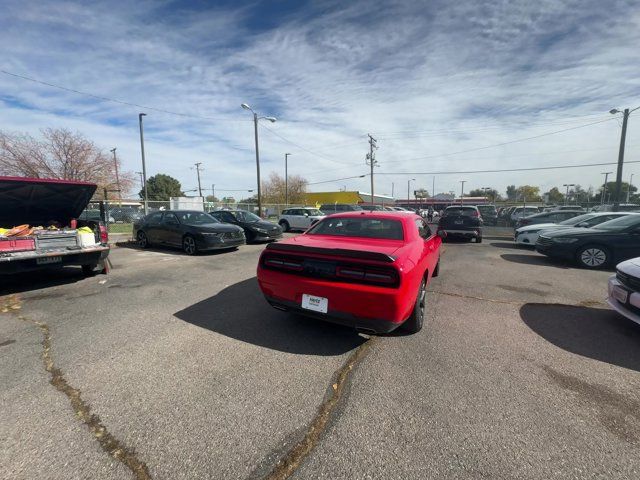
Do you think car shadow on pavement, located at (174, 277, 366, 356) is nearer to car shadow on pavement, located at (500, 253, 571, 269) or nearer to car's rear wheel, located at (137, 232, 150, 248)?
car shadow on pavement, located at (500, 253, 571, 269)

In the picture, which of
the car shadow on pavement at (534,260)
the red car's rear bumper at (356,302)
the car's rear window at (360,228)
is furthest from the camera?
the car shadow on pavement at (534,260)

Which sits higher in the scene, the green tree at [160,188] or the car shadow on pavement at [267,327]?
the green tree at [160,188]

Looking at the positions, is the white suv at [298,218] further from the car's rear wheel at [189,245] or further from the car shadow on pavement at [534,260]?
the car shadow on pavement at [534,260]

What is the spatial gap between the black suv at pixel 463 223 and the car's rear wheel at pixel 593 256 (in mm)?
4913

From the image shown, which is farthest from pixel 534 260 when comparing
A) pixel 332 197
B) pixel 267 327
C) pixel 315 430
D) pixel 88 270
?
pixel 332 197

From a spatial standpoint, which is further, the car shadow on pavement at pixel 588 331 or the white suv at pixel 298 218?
the white suv at pixel 298 218

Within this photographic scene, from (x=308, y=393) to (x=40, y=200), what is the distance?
6.53m

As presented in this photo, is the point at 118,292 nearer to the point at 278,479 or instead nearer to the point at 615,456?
the point at 278,479

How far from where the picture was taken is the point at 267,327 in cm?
368

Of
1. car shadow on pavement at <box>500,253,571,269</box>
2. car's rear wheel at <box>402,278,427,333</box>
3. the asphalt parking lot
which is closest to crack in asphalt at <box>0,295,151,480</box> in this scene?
the asphalt parking lot

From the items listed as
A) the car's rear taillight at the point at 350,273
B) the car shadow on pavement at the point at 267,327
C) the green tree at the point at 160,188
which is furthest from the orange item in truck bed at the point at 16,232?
the green tree at the point at 160,188

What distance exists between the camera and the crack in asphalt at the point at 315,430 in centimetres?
173

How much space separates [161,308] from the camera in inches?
172

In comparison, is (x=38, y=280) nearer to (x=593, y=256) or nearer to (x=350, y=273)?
(x=350, y=273)
